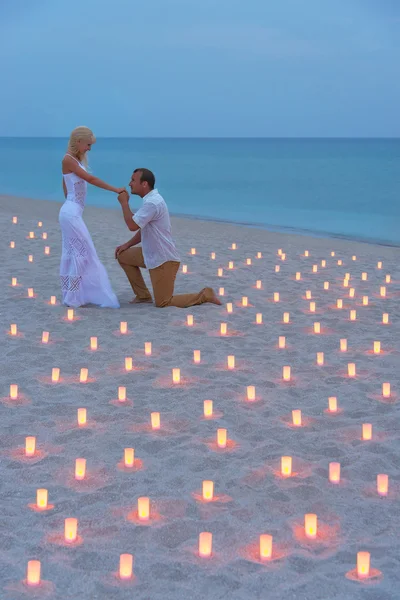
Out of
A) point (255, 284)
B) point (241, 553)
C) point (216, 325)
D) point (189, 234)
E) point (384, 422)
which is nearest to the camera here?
point (241, 553)

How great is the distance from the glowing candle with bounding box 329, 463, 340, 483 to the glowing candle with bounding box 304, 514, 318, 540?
646 millimetres

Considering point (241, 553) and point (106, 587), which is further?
point (241, 553)

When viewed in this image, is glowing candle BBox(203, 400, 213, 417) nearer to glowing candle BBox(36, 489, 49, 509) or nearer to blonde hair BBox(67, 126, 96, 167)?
glowing candle BBox(36, 489, 49, 509)

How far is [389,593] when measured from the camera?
351 cm

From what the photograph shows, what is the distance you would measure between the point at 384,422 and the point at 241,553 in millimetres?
2027

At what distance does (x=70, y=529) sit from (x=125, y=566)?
0.44 meters

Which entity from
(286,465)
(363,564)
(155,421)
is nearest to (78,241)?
(155,421)

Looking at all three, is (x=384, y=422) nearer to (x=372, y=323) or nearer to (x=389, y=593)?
(x=389, y=593)

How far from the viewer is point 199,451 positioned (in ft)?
16.4

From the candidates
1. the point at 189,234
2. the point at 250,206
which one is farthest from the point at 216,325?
the point at 250,206

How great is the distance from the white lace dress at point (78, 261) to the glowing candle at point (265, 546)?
5307 millimetres

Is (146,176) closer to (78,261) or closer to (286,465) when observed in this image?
(78,261)

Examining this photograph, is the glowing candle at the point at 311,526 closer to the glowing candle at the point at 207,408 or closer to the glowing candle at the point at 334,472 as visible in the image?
the glowing candle at the point at 334,472

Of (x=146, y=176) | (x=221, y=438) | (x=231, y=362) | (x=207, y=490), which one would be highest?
(x=146, y=176)
